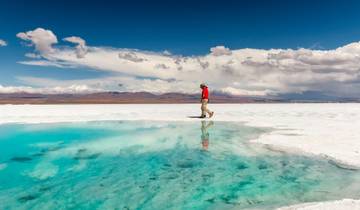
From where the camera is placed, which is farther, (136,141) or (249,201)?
(136,141)

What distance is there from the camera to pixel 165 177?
856cm

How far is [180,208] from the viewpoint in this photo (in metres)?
6.30

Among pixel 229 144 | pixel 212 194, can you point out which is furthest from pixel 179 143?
pixel 212 194

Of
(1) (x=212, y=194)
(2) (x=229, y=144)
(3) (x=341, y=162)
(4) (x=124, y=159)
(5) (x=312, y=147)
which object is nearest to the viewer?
(1) (x=212, y=194)

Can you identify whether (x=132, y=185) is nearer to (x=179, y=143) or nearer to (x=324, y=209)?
(x=324, y=209)

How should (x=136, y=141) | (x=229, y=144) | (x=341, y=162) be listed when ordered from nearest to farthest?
(x=341, y=162) → (x=229, y=144) → (x=136, y=141)

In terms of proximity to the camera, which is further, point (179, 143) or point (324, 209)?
point (179, 143)

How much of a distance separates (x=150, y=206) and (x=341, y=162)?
616cm

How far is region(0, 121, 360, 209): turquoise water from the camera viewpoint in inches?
264

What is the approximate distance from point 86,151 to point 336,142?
9.31 metres

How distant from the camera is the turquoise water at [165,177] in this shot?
6.71 metres

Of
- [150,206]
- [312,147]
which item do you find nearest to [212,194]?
[150,206]

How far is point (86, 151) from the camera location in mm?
12445

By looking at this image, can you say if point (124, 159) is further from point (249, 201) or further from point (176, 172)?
point (249, 201)
